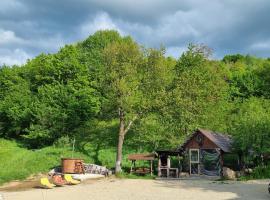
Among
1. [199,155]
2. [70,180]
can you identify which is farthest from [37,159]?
[199,155]

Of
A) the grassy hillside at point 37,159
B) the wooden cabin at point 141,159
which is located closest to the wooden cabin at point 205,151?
the wooden cabin at point 141,159

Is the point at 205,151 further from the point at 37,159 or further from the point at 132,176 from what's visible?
the point at 37,159

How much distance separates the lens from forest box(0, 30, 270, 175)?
42.1 meters

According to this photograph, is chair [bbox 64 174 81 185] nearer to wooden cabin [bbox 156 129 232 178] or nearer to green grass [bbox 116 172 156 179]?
green grass [bbox 116 172 156 179]

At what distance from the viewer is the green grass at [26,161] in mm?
36844

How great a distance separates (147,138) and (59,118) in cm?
1376

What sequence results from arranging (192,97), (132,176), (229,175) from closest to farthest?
(229,175) → (132,176) → (192,97)

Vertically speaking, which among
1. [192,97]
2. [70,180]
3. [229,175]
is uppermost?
[192,97]

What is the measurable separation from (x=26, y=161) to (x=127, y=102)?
1137 cm

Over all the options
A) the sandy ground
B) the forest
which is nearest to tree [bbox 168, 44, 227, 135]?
the forest

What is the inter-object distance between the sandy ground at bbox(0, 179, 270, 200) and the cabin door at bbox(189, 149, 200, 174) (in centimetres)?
633

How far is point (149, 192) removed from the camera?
27328 millimetres

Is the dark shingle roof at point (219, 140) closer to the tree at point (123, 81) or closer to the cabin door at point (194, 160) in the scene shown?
the cabin door at point (194, 160)

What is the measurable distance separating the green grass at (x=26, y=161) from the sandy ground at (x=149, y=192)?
21.6ft
